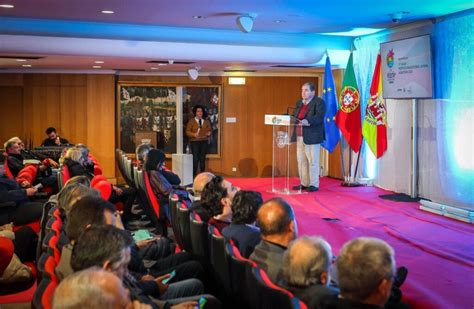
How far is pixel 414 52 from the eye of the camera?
8469mm

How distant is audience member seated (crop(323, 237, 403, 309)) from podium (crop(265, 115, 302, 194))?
6571 millimetres

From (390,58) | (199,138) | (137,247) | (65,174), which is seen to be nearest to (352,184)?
(390,58)

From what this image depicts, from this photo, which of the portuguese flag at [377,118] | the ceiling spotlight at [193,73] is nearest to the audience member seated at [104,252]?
the portuguese flag at [377,118]

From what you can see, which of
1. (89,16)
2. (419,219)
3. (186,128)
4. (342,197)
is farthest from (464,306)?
(186,128)

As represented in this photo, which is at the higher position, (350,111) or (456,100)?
(456,100)

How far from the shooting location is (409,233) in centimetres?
648

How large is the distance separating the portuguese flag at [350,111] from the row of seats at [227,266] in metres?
5.78

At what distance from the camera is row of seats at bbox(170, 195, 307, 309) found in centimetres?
254

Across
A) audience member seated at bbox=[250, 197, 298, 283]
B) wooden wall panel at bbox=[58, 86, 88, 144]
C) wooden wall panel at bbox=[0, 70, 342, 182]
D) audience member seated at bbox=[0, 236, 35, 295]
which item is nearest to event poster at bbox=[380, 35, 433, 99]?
wooden wall panel at bbox=[0, 70, 342, 182]

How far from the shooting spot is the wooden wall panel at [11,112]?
1361 centimetres

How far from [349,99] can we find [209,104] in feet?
14.9

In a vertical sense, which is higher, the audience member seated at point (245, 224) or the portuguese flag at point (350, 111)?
the portuguese flag at point (350, 111)

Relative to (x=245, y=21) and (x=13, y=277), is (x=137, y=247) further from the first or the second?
(x=245, y=21)

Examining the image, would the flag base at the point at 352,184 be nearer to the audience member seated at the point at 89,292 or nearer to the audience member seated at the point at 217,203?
the audience member seated at the point at 217,203
